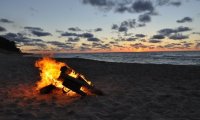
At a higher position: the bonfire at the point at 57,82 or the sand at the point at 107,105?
the bonfire at the point at 57,82

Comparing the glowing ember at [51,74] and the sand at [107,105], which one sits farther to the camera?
the glowing ember at [51,74]

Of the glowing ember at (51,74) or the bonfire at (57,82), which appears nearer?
the bonfire at (57,82)

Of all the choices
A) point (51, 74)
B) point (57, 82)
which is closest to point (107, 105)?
point (57, 82)

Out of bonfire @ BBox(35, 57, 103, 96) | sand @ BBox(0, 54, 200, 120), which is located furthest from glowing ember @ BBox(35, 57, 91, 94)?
sand @ BBox(0, 54, 200, 120)

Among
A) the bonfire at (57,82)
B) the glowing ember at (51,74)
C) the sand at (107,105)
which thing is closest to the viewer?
the sand at (107,105)

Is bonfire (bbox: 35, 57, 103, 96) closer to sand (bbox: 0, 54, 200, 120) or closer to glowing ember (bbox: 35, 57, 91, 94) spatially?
glowing ember (bbox: 35, 57, 91, 94)

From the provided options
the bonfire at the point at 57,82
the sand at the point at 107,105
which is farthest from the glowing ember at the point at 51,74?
the sand at the point at 107,105

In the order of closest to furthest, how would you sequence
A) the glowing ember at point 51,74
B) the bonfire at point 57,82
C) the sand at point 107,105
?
the sand at point 107,105, the bonfire at point 57,82, the glowing ember at point 51,74

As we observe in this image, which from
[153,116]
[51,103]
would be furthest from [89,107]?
[153,116]

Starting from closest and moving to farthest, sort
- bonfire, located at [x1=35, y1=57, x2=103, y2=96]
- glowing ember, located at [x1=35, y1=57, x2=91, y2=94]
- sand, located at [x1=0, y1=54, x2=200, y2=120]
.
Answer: sand, located at [x1=0, y1=54, x2=200, y2=120]
bonfire, located at [x1=35, y1=57, x2=103, y2=96]
glowing ember, located at [x1=35, y1=57, x2=91, y2=94]

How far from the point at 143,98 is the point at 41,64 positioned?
4.88 m

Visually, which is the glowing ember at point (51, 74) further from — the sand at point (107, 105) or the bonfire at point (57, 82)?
the sand at point (107, 105)

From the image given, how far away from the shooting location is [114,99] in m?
10.1

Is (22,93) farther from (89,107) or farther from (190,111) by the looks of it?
(190,111)
